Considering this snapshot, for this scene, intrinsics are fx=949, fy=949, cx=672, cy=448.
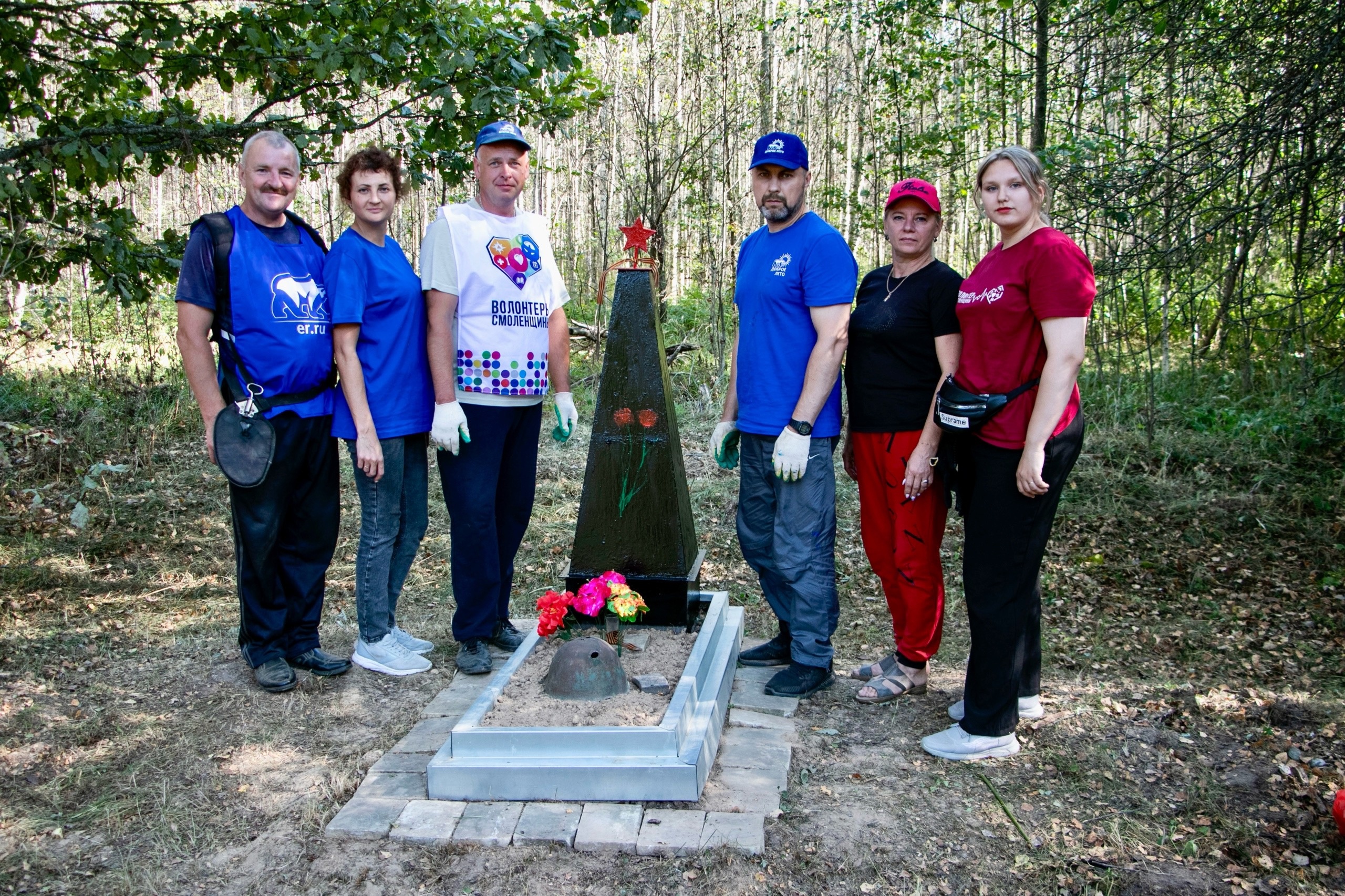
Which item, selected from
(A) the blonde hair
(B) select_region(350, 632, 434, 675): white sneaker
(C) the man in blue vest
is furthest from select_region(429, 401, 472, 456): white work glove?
(A) the blonde hair

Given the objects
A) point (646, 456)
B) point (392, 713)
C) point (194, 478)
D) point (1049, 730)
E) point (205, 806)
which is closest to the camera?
point (205, 806)

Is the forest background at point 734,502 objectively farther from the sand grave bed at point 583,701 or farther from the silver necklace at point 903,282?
the silver necklace at point 903,282

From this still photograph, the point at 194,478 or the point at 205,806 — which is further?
the point at 194,478

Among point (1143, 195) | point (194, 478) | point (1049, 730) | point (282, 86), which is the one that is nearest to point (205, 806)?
point (1049, 730)

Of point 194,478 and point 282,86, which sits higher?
point 282,86

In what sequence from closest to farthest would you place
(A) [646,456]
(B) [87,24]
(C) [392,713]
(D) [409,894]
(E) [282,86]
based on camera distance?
1. (D) [409,894]
2. (C) [392,713]
3. (A) [646,456]
4. (B) [87,24]
5. (E) [282,86]

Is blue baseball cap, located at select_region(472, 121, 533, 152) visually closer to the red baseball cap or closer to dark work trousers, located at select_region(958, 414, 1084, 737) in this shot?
the red baseball cap

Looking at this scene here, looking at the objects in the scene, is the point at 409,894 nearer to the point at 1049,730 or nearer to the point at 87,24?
the point at 1049,730

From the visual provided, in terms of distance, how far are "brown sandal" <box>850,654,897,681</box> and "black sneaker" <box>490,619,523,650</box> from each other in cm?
141

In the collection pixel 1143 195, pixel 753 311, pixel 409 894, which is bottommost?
pixel 409 894

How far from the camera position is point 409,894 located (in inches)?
Result: 95.0

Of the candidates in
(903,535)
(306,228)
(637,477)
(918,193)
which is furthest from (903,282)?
(306,228)

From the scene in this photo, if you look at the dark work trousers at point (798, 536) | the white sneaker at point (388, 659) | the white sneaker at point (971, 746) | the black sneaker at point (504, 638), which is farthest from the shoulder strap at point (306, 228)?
the white sneaker at point (971, 746)

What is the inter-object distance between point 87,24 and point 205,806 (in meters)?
3.88
